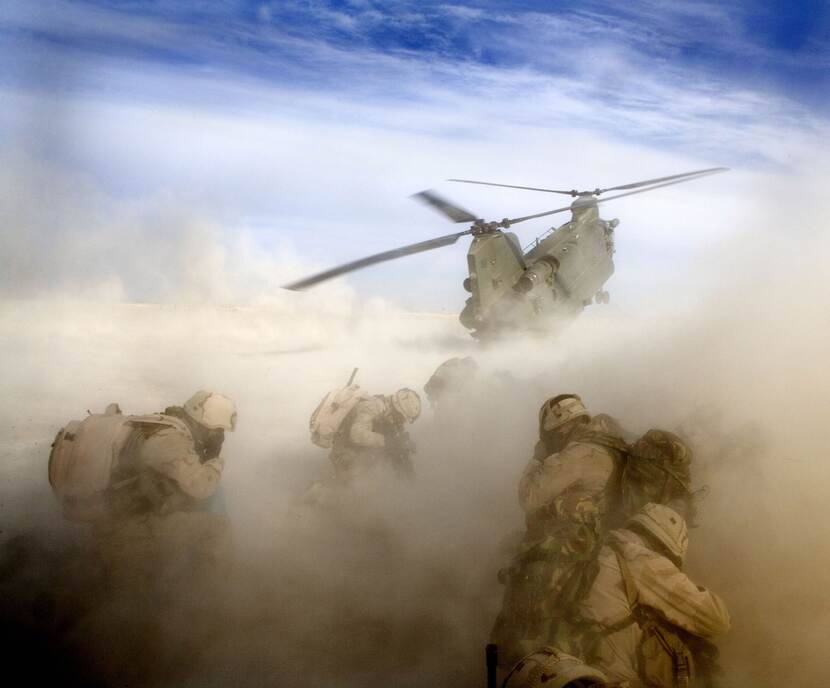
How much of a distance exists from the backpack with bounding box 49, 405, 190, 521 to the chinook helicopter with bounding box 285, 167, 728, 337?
258 centimetres

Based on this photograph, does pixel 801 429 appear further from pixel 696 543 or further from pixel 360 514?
pixel 360 514

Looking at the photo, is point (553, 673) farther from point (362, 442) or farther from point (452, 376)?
point (452, 376)

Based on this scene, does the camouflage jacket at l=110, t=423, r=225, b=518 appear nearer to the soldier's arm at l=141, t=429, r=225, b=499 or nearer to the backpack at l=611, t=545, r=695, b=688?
the soldier's arm at l=141, t=429, r=225, b=499

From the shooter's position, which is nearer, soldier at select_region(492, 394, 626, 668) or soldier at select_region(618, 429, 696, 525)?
soldier at select_region(492, 394, 626, 668)

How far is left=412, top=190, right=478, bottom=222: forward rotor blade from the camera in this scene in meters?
6.69

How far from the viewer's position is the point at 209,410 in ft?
15.4

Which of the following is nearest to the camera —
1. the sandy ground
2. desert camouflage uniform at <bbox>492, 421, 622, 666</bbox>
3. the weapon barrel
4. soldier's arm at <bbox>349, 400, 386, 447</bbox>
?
the weapon barrel

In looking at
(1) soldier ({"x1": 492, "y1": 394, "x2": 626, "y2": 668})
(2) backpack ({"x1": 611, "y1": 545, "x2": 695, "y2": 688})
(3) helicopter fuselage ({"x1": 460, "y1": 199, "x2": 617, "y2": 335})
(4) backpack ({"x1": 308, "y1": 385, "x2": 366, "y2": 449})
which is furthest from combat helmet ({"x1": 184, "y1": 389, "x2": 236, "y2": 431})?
(3) helicopter fuselage ({"x1": 460, "y1": 199, "x2": 617, "y2": 335})

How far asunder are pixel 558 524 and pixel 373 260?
313cm

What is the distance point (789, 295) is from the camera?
6.65 m

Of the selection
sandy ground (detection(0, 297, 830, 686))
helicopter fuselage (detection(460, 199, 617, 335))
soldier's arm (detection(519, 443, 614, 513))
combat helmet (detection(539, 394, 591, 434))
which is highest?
helicopter fuselage (detection(460, 199, 617, 335))

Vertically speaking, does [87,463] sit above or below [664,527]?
below

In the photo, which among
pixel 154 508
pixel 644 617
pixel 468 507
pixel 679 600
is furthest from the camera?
pixel 468 507

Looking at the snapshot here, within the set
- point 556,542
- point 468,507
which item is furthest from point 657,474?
point 468,507
